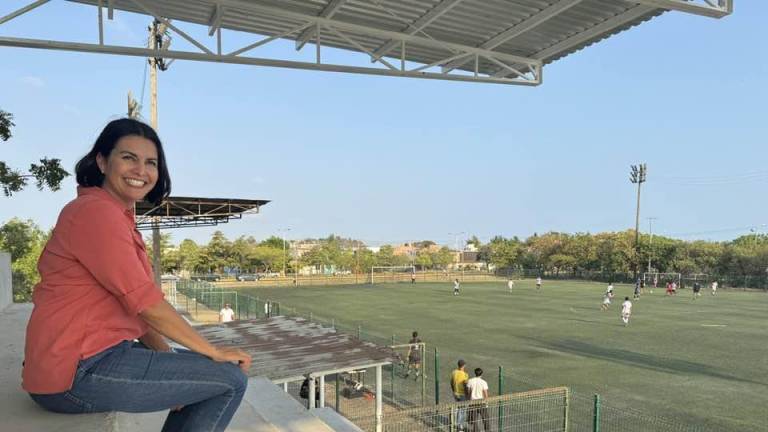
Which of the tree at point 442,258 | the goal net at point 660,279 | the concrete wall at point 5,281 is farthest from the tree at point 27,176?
the tree at point 442,258

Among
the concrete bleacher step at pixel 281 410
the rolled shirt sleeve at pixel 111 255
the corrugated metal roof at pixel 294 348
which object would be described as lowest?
the corrugated metal roof at pixel 294 348

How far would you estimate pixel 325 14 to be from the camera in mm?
8734

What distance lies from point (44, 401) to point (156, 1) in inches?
319

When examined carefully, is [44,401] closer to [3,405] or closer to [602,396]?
[3,405]

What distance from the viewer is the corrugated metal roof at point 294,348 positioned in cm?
786

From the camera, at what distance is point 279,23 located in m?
9.16

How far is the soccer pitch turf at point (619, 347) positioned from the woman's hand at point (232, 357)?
38.6ft

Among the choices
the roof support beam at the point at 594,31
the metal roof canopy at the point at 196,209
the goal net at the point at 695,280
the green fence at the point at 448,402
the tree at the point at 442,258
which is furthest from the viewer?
the tree at the point at 442,258

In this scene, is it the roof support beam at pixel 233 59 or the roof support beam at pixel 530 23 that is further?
the roof support beam at pixel 530 23

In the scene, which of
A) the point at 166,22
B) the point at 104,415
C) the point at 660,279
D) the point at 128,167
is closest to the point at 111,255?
the point at 128,167

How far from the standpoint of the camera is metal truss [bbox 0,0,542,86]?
25.6 ft

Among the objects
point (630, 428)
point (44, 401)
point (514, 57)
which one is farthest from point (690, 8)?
point (44, 401)

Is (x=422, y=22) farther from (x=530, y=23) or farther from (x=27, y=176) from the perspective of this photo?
(x=27, y=176)

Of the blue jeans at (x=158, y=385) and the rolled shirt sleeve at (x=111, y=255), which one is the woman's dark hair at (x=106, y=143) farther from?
the blue jeans at (x=158, y=385)
